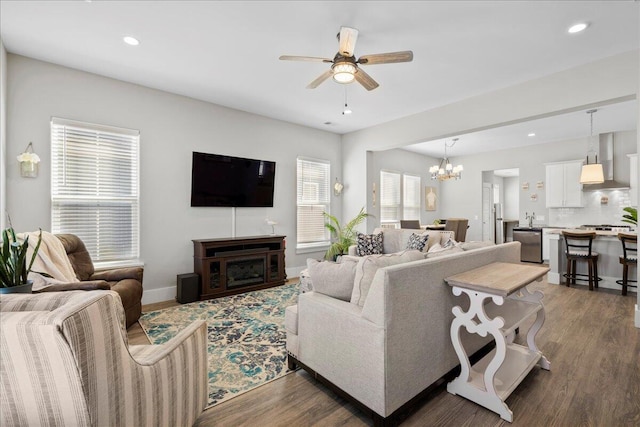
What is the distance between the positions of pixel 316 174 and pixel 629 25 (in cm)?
468

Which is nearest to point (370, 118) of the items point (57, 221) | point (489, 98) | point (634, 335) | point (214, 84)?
point (489, 98)

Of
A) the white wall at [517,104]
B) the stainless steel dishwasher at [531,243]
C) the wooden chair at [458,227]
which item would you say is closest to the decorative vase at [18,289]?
the white wall at [517,104]

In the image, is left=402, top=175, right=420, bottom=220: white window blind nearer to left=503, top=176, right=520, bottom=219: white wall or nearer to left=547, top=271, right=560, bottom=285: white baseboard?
left=547, top=271, right=560, bottom=285: white baseboard

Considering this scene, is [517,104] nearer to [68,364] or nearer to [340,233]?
[340,233]

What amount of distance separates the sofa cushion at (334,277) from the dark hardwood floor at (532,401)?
718mm

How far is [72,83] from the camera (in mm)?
3662

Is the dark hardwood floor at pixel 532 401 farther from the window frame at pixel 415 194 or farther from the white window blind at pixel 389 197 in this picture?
the window frame at pixel 415 194

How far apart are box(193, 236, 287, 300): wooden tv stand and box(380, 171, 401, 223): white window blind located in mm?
3454

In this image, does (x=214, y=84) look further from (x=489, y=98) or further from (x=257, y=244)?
(x=489, y=98)

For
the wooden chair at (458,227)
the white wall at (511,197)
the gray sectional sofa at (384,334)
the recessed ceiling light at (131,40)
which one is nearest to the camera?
the gray sectional sofa at (384,334)

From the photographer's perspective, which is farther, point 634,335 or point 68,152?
point 68,152

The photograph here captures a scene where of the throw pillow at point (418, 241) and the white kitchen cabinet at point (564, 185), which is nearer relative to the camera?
the throw pillow at point (418, 241)

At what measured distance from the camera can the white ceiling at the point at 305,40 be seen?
259cm

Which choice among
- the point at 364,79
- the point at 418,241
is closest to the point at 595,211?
the point at 418,241
